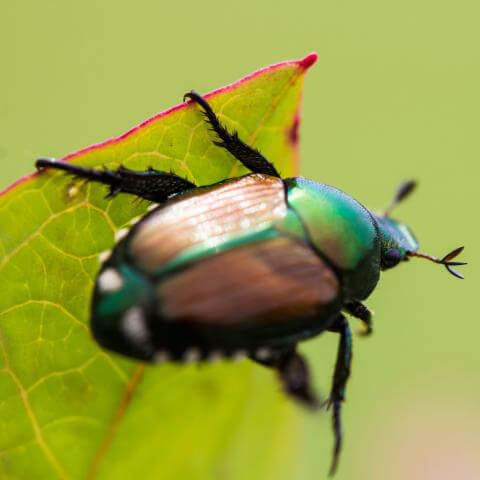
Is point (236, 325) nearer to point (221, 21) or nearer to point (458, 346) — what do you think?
point (458, 346)

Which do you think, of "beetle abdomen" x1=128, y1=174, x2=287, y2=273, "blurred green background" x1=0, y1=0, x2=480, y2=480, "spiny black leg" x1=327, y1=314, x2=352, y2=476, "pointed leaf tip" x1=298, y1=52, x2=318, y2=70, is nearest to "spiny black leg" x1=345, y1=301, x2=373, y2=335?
"spiny black leg" x1=327, y1=314, x2=352, y2=476

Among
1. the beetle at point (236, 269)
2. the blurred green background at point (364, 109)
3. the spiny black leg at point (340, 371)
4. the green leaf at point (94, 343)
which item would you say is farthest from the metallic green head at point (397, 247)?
the blurred green background at point (364, 109)

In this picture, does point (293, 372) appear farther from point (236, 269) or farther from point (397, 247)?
point (397, 247)

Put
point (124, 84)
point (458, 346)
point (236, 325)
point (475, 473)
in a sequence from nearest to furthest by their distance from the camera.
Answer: point (236, 325)
point (475, 473)
point (458, 346)
point (124, 84)

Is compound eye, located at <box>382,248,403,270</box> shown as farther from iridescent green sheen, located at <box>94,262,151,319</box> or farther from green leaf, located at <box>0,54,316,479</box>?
iridescent green sheen, located at <box>94,262,151,319</box>

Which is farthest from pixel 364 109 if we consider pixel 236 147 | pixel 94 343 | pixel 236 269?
pixel 94 343

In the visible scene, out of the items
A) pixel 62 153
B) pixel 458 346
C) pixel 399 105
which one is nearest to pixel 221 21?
pixel 399 105

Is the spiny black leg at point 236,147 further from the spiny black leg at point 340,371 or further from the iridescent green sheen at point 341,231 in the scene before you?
the spiny black leg at point 340,371
